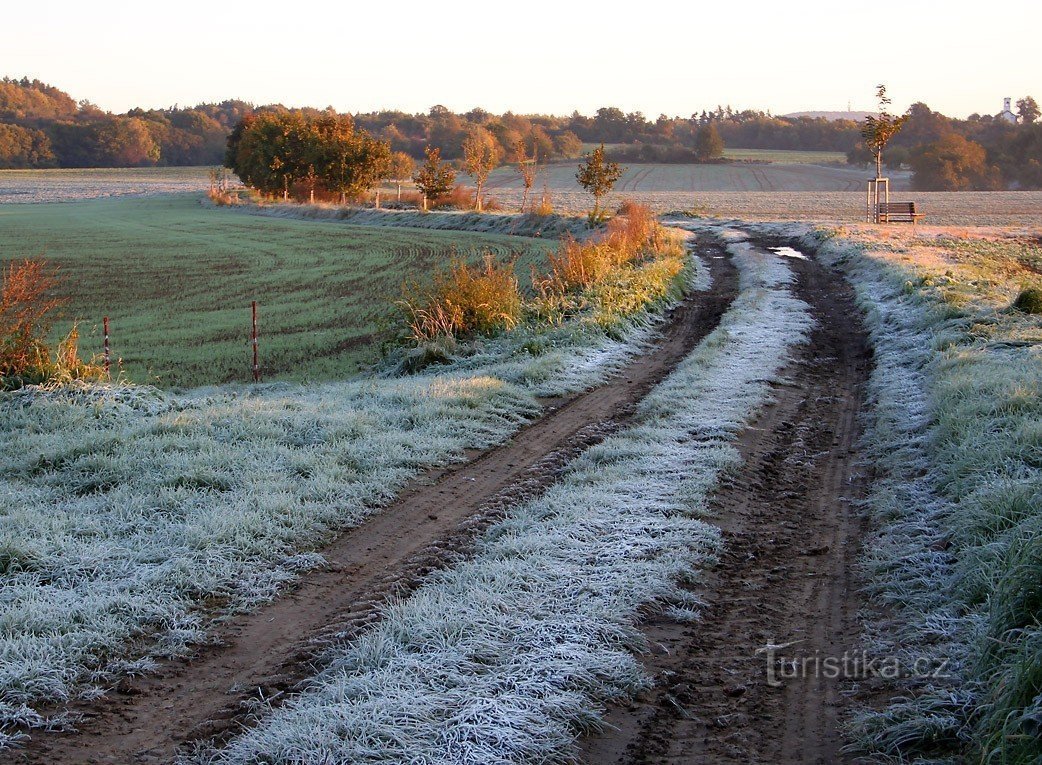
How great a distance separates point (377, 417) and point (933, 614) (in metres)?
5.58

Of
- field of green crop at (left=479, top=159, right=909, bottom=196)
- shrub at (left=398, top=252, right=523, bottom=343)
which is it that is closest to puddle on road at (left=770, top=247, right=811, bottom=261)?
shrub at (left=398, top=252, right=523, bottom=343)

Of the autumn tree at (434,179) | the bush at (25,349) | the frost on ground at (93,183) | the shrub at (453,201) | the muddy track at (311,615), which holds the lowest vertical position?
the muddy track at (311,615)

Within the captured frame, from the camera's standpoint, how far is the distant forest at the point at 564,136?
303 ft

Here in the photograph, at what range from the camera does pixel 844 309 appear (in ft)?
57.5

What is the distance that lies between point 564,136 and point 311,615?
390 ft

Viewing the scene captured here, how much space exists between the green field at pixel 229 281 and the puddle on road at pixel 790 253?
7.69m

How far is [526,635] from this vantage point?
16.0ft

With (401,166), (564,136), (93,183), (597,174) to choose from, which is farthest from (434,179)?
(564,136)

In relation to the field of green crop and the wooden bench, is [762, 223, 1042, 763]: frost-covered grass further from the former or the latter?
the field of green crop

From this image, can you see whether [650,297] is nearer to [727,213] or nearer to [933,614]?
[933,614]

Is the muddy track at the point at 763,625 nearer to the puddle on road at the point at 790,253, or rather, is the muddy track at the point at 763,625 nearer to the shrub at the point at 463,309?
the shrub at the point at 463,309

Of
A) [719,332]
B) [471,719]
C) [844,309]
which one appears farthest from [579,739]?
[844,309]

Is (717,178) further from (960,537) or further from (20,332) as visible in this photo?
(960,537)

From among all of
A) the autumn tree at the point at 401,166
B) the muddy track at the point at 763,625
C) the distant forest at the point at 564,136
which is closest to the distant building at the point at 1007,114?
the distant forest at the point at 564,136
